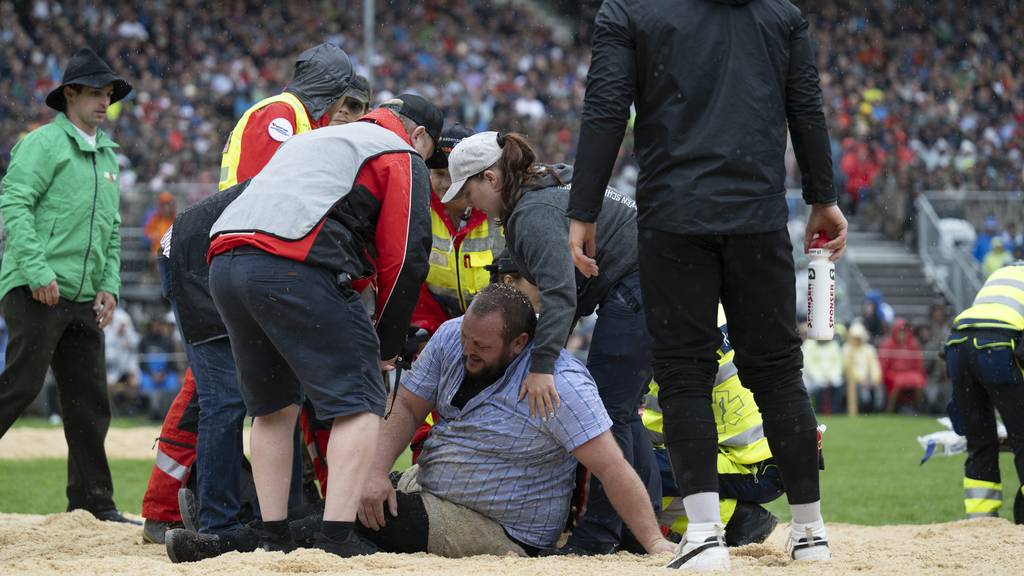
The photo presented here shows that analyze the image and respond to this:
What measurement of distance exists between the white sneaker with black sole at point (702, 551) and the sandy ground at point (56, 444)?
7.40 m

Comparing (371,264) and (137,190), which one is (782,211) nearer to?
(371,264)

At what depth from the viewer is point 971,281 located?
20047 mm

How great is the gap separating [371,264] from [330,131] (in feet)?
1.69

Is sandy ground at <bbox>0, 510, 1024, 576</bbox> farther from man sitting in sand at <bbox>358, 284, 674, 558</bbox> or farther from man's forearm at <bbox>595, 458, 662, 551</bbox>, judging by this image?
man sitting in sand at <bbox>358, 284, 674, 558</bbox>

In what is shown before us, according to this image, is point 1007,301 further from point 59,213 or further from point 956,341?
point 59,213

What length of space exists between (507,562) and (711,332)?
110cm

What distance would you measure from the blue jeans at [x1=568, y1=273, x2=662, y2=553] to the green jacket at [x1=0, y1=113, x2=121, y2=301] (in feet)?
10.0

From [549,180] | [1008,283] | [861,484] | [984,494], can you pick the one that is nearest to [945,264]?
[861,484]

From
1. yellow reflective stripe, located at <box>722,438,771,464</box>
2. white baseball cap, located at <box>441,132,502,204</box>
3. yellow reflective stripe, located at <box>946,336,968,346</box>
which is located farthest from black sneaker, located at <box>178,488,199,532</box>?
yellow reflective stripe, located at <box>946,336,968,346</box>

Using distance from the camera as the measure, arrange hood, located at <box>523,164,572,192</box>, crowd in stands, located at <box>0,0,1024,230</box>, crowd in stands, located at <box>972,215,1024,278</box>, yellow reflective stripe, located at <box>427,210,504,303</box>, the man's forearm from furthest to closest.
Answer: crowd in stands, located at <box>0,0,1024,230</box>, crowd in stands, located at <box>972,215,1024,278</box>, yellow reflective stripe, located at <box>427,210,504,303</box>, hood, located at <box>523,164,572,192</box>, the man's forearm

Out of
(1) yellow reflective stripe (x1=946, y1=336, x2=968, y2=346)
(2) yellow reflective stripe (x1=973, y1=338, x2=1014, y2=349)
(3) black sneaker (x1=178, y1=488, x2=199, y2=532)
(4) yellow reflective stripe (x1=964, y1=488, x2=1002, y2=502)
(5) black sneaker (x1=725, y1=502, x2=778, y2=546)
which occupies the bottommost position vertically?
(4) yellow reflective stripe (x1=964, y1=488, x2=1002, y2=502)

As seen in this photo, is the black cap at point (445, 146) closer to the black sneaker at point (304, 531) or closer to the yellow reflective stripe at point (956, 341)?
the black sneaker at point (304, 531)

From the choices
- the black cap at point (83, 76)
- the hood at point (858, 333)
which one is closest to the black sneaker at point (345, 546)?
the black cap at point (83, 76)

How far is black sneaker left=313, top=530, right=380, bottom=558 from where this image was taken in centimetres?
450
